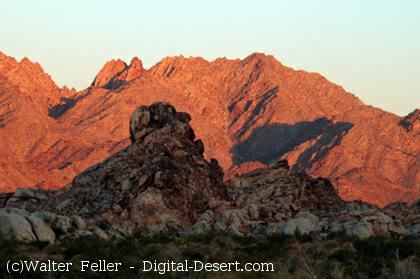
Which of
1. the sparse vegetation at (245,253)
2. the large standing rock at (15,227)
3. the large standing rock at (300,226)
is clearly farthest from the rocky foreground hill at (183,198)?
the sparse vegetation at (245,253)

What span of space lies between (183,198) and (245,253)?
97.8 feet

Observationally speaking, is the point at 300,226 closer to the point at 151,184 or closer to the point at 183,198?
the point at 183,198

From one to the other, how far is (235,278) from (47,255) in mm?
7802

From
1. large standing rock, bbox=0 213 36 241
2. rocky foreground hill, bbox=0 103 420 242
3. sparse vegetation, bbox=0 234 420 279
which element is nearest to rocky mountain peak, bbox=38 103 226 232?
rocky foreground hill, bbox=0 103 420 242

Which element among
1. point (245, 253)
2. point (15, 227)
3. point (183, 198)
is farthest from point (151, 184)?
point (245, 253)

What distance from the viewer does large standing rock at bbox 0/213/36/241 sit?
38.7 m

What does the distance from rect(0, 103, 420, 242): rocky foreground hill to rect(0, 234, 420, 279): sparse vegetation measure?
9.78 meters

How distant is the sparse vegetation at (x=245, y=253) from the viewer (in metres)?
28.5

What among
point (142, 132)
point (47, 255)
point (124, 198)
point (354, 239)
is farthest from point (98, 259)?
point (142, 132)

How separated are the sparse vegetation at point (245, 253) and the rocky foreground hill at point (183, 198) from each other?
9778mm

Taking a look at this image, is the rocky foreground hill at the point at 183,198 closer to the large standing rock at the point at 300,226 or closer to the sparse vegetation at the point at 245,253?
the large standing rock at the point at 300,226

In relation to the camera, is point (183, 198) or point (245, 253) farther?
point (183, 198)

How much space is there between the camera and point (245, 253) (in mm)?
35938

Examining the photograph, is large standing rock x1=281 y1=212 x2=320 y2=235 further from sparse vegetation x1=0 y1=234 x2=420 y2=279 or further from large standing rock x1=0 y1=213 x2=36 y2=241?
large standing rock x1=0 y1=213 x2=36 y2=241
